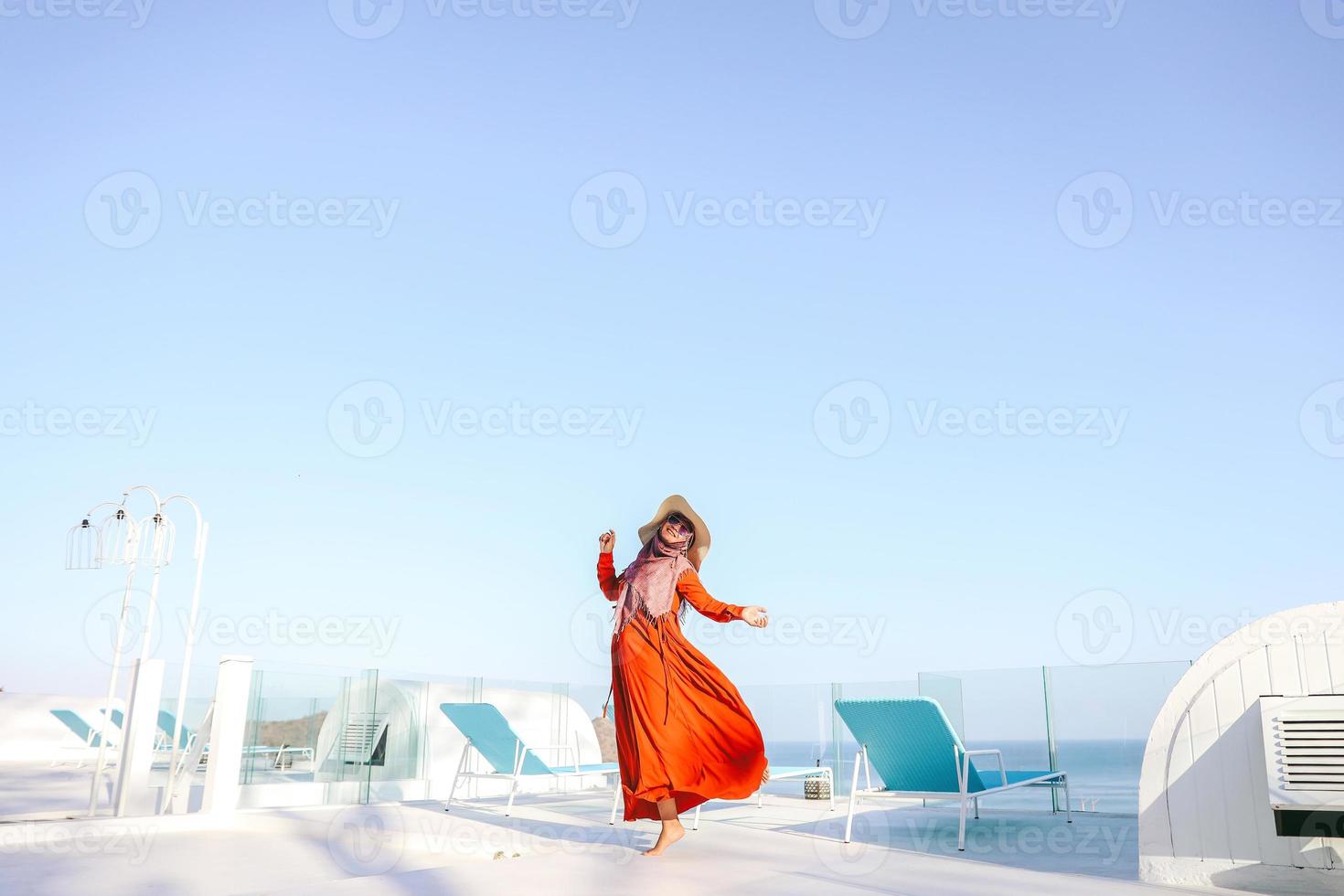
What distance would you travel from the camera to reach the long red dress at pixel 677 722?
4.12m

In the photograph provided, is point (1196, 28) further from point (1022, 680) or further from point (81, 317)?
point (81, 317)

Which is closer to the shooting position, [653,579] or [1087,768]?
[653,579]

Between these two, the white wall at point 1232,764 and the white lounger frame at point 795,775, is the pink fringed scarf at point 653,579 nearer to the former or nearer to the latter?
the white lounger frame at point 795,775

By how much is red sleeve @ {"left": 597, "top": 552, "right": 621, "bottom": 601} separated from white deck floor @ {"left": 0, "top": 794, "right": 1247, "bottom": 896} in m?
1.23

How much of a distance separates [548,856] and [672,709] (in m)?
0.85

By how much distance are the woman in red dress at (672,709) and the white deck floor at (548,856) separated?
30 centimetres

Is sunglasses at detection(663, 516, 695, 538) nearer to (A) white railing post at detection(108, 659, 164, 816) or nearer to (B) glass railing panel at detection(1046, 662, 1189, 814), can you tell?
(A) white railing post at detection(108, 659, 164, 816)

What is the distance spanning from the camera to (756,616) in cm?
424

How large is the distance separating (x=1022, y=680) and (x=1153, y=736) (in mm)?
4243

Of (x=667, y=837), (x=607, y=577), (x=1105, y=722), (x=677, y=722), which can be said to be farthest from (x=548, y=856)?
(x=1105, y=722)

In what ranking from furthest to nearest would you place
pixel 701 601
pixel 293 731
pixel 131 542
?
1. pixel 293 731
2. pixel 131 542
3. pixel 701 601

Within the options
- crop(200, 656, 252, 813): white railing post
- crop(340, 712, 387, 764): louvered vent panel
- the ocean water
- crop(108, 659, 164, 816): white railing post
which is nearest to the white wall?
the ocean water

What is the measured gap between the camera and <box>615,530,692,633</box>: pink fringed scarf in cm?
437

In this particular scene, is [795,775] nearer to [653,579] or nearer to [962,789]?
[962,789]
